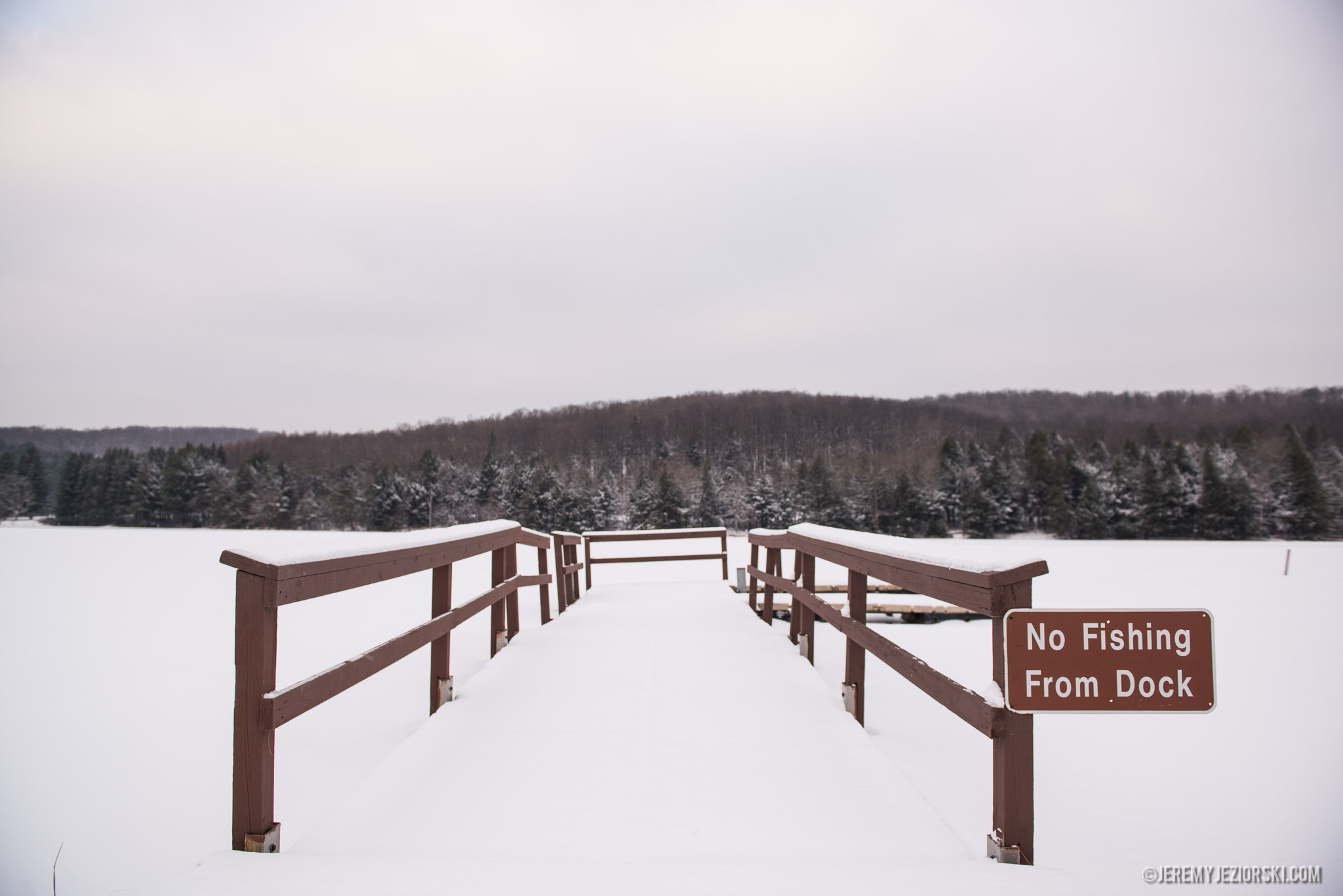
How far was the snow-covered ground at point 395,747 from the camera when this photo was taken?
3.00 m

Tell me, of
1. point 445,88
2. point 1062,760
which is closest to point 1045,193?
point 445,88

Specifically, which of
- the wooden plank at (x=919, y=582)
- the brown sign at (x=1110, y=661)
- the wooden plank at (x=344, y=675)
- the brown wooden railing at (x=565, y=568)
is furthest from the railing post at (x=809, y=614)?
the brown wooden railing at (x=565, y=568)

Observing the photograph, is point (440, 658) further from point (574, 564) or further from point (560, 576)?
point (574, 564)

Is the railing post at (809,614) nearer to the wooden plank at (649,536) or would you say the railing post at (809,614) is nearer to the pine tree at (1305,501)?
the wooden plank at (649,536)

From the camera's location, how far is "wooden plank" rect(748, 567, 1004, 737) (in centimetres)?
188

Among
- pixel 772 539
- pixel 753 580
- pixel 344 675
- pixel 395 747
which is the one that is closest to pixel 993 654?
pixel 344 675

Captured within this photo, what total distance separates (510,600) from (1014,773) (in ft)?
13.2

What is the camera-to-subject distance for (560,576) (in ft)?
24.2

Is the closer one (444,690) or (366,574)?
(366,574)

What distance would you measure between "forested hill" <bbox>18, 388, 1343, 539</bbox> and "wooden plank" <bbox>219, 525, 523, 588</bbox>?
151 feet

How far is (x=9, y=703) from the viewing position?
508cm

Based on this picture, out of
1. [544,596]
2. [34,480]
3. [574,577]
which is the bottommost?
[34,480]

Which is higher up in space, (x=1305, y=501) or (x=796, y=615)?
(x=796, y=615)

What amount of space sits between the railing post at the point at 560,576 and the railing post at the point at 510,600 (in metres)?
1.89
